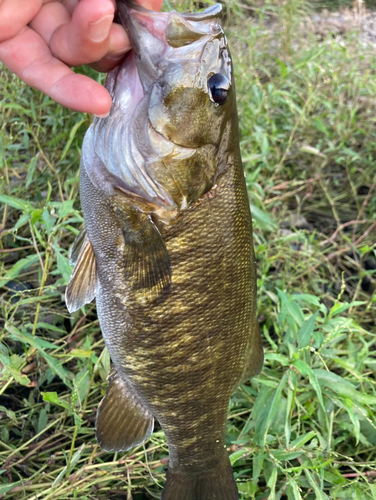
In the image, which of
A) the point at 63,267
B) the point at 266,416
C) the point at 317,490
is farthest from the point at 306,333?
the point at 63,267

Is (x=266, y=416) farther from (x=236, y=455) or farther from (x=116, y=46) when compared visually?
(x=116, y=46)

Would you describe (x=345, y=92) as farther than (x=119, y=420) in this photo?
Yes

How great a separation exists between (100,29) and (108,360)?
1330mm

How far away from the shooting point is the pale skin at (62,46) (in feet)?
3.76

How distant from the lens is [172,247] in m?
1.34

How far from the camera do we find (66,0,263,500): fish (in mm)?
1223

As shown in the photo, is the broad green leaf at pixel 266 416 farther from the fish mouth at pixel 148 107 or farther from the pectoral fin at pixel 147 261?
the fish mouth at pixel 148 107

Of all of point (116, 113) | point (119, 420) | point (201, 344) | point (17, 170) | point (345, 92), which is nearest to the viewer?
point (116, 113)

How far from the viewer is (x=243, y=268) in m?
1.49

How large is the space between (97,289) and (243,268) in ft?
1.86

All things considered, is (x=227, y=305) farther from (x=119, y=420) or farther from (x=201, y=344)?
(x=119, y=420)

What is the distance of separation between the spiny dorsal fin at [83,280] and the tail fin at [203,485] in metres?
0.81

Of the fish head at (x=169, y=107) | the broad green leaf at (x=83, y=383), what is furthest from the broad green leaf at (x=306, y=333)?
the broad green leaf at (x=83, y=383)

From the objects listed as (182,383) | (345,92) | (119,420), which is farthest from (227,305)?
(345,92)
